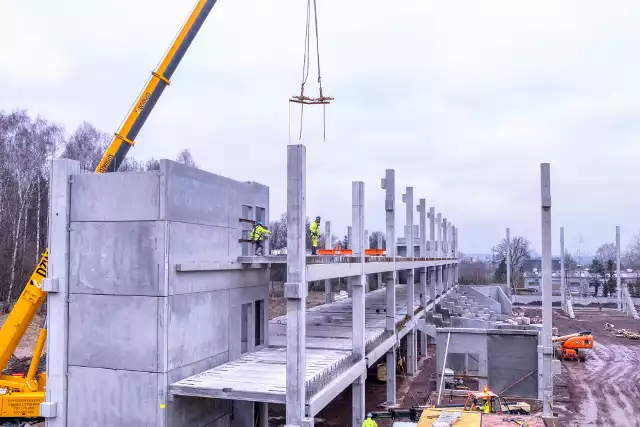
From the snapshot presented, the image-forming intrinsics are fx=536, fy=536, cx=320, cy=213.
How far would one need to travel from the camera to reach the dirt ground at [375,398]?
2067cm

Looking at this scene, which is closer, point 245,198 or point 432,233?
point 245,198

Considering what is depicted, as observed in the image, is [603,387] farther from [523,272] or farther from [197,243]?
[523,272]

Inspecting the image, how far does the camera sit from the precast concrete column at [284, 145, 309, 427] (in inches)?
454

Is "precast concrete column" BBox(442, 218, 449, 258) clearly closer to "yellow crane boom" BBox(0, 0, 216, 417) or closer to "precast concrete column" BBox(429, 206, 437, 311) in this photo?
"precast concrete column" BBox(429, 206, 437, 311)

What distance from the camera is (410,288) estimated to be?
2623 centimetres

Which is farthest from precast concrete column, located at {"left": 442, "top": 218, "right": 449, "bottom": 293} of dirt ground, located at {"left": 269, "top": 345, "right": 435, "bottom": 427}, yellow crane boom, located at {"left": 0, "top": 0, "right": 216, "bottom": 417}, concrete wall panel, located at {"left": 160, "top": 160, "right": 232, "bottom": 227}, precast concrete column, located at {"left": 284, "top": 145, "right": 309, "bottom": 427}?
precast concrete column, located at {"left": 284, "top": 145, "right": 309, "bottom": 427}

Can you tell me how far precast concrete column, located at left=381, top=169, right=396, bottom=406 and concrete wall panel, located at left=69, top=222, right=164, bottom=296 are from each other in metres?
11.2

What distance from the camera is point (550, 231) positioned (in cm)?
2033

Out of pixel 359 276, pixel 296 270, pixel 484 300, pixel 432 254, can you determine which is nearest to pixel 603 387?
pixel 432 254

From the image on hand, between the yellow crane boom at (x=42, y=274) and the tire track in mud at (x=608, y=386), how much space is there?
736 inches

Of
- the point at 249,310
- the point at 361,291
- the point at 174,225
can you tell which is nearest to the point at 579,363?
the point at 361,291

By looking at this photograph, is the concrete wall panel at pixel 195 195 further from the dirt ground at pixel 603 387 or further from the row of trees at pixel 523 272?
the row of trees at pixel 523 272

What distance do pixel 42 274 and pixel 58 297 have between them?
167 centimetres

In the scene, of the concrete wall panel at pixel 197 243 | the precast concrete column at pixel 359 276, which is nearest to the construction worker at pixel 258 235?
the concrete wall panel at pixel 197 243
